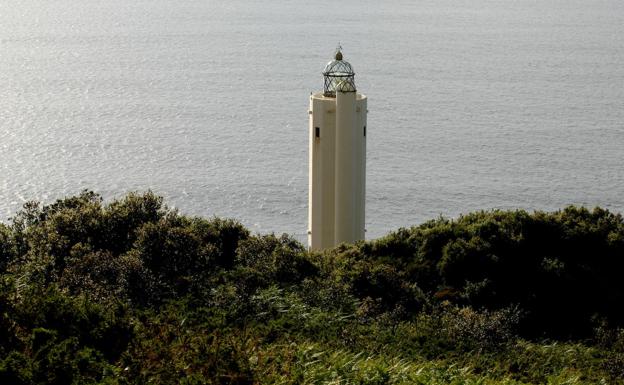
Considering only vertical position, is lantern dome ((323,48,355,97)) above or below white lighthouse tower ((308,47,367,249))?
above

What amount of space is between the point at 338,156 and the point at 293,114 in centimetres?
5828

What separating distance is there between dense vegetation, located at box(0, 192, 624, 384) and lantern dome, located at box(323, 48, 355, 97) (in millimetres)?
7305

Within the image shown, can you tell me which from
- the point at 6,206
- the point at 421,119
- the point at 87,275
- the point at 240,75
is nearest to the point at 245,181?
the point at 6,206

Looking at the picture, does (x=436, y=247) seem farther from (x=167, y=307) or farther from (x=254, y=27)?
(x=254, y=27)

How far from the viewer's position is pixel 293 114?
98062 mm

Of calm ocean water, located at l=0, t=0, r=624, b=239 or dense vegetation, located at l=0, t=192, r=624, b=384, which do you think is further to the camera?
calm ocean water, located at l=0, t=0, r=624, b=239

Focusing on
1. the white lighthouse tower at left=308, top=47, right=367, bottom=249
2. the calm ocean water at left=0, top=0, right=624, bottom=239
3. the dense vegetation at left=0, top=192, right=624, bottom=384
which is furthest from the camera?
the calm ocean water at left=0, top=0, right=624, bottom=239

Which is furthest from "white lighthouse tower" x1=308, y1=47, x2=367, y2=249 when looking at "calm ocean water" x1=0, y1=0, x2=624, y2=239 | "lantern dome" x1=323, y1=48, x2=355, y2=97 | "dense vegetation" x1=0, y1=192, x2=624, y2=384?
"calm ocean water" x1=0, y1=0, x2=624, y2=239

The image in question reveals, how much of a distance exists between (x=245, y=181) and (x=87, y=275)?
49976 millimetres

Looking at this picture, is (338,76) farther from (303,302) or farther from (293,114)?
(293,114)

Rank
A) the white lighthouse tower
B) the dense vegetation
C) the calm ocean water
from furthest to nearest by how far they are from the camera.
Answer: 1. the calm ocean water
2. the white lighthouse tower
3. the dense vegetation

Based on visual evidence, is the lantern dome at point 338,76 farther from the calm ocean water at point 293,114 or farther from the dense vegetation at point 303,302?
the calm ocean water at point 293,114

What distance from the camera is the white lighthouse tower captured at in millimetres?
39812

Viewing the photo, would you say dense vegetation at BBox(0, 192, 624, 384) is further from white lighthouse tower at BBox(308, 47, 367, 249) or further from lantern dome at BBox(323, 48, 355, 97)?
lantern dome at BBox(323, 48, 355, 97)
